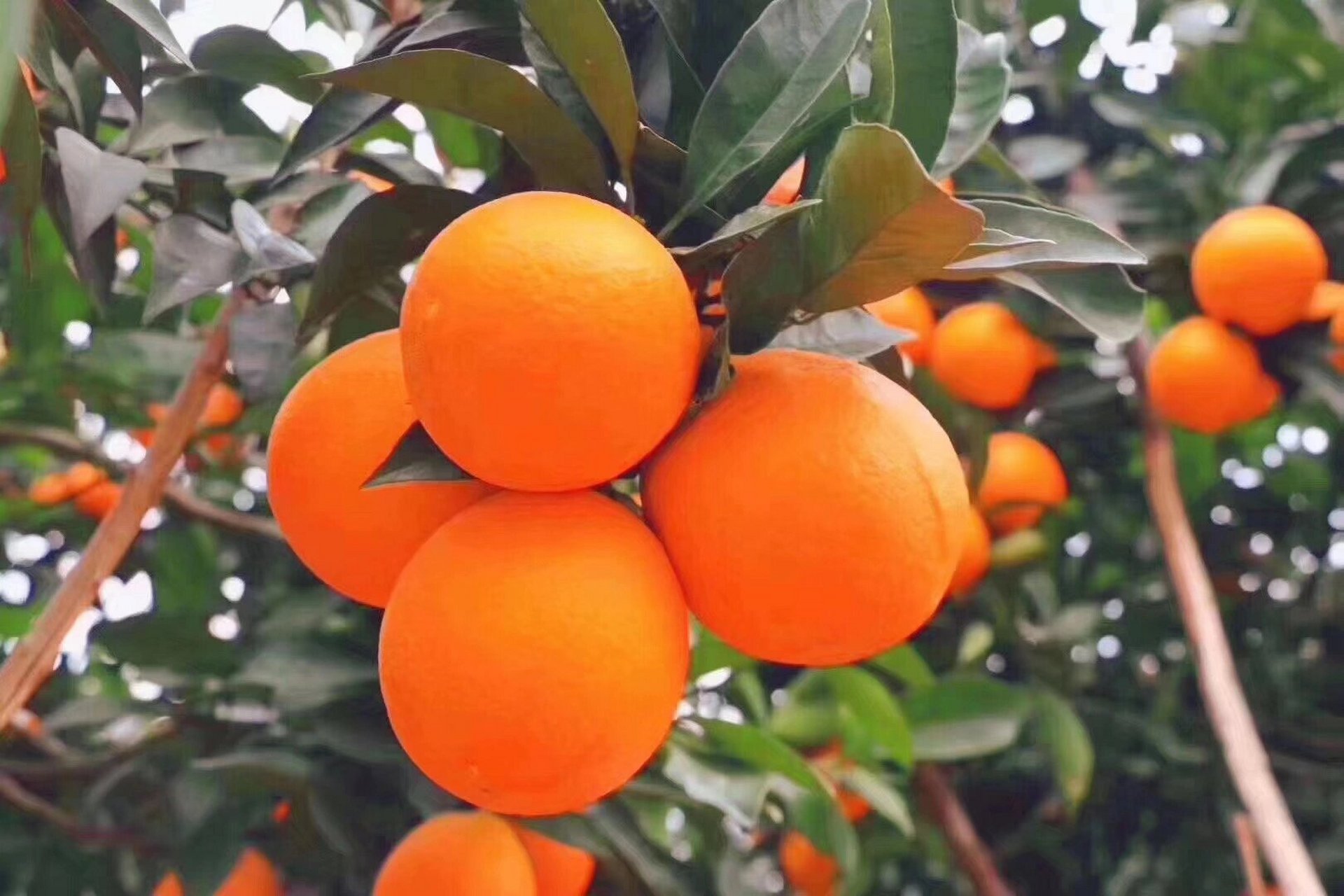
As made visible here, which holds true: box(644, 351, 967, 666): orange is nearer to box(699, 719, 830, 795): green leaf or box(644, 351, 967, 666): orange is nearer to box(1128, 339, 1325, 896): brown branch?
box(699, 719, 830, 795): green leaf

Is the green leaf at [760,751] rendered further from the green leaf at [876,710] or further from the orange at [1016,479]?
the orange at [1016,479]

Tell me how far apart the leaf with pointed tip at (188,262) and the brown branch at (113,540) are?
0.08m

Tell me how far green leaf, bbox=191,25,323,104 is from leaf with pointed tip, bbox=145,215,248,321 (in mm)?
131

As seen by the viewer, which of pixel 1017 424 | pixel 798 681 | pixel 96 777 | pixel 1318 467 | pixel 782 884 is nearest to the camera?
pixel 96 777

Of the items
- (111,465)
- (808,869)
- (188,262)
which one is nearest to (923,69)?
(188,262)

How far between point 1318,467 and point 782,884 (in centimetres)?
100

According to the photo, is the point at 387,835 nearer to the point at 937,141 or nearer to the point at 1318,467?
the point at 937,141

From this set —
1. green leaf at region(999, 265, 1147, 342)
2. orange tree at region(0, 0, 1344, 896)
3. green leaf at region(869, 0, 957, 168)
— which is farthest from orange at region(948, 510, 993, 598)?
green leaf at region(869, 0, 957, 168)

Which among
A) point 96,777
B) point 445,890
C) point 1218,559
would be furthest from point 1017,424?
point 96,777

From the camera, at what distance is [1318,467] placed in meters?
1.78

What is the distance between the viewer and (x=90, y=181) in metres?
0.67

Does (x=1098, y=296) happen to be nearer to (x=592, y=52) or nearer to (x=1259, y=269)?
(x=592, y=52)

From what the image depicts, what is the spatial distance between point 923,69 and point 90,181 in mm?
435

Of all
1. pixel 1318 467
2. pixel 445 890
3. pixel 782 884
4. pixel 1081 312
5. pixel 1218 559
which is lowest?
pixel 782 884
